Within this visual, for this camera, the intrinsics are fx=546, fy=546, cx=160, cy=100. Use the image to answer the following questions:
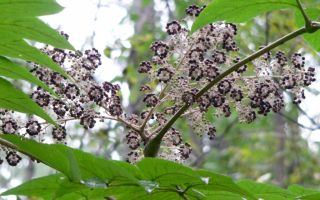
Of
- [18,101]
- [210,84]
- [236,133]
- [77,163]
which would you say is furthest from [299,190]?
[236,133]

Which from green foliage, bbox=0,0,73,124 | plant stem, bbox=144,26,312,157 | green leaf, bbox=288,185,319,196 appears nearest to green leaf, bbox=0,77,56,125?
green foliage, bbox=0,0,73,124

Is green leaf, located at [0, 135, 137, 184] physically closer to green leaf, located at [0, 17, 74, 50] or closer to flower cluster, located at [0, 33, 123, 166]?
green leaf, located at [0, 17, 74, 50]

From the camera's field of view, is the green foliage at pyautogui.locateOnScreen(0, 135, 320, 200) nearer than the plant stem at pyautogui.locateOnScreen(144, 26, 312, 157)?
Yes

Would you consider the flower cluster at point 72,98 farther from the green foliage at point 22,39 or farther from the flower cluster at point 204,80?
the green foliage at point 22,39

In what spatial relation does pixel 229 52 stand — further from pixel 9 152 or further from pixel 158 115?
pixel 9 152

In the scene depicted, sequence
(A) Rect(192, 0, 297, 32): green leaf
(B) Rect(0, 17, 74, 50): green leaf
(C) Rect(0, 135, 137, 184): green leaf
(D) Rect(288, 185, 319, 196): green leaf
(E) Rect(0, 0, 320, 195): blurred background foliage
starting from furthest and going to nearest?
(E) Rect(0, 0, 320, 195): blurred background foliage, (D) Rect(288, 185, 319, 196): green leaf, (A) Rect(192, 0, 297, 32): green leaf, (B) Rect(0, 17, 74, 50): green leaf, (C) Rect(0, 135, 137, 184): green leaf

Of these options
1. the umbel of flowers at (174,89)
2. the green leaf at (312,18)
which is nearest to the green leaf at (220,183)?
the umbel of flowers at (174,89)

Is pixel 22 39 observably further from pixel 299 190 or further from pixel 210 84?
pixel 299 190
